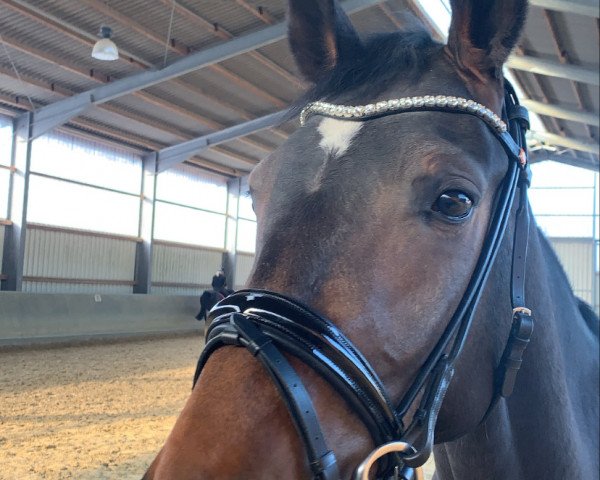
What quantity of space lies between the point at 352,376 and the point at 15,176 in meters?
12.8

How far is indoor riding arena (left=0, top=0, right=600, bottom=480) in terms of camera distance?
6125mm

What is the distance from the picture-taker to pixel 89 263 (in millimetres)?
14242

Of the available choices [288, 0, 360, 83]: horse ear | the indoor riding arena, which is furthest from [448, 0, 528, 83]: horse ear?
the indoor riding arena

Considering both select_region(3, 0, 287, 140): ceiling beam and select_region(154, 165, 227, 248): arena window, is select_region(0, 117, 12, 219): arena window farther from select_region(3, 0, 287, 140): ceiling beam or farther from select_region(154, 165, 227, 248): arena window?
select_region(154, 165, 227, 248): arena window

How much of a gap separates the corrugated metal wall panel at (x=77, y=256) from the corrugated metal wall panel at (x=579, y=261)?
1657cm

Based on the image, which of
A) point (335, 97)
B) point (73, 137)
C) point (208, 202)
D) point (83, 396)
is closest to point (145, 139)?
point (73, 137)

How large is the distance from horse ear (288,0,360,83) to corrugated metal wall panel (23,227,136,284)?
12.3 meters

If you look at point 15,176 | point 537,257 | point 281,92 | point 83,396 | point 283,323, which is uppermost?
point 281,92

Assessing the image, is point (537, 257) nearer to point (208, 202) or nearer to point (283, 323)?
point (283, 323)

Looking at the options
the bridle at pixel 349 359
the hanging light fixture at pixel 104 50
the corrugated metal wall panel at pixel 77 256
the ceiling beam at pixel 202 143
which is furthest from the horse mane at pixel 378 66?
the ceiling beam at pixel 202 143

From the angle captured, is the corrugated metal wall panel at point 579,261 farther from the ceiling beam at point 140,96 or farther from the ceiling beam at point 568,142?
the ceiling beam at point 140,96

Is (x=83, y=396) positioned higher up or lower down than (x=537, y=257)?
lower down

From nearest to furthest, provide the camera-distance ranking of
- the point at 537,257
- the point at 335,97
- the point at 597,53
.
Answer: the point at 335,97 → the point at 537,257 → the point at 597,53

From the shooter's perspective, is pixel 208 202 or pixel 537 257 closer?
pixel 537 257
